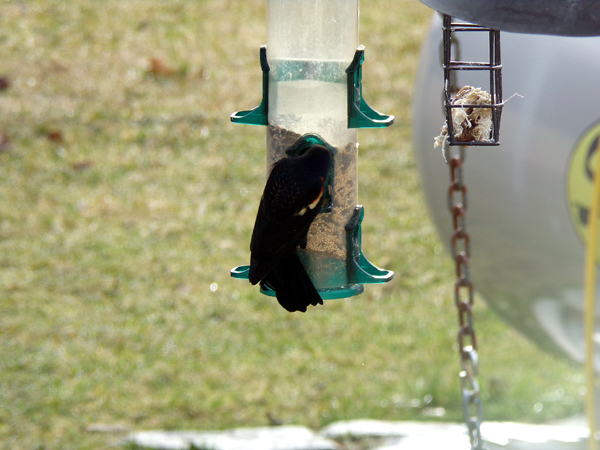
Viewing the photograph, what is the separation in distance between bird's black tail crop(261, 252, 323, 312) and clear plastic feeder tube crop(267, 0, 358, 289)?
0.70 feet

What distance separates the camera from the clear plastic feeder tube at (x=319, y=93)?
8.54 feet

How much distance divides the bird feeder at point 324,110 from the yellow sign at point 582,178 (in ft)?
5.71

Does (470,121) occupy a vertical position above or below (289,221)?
above

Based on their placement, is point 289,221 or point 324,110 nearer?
point 289,221

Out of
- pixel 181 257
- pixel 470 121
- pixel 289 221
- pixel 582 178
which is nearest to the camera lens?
pixel 470 121

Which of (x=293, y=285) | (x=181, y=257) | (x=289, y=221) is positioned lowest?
(x=181, y=257)

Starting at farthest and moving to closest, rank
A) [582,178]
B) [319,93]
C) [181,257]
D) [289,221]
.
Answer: [181,257], [582,178], [319,93], [289,221]

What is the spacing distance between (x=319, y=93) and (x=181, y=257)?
15.5ft

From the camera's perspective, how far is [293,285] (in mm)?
2445

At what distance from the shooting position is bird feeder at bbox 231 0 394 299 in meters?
2.60

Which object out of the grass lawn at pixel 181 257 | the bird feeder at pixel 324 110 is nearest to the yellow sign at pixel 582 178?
the bird feeder at pixel 324 110

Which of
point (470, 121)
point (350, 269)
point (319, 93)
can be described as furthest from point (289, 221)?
point (470, 121)

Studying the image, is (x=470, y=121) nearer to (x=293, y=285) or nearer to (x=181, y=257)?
(x=293, y=285)

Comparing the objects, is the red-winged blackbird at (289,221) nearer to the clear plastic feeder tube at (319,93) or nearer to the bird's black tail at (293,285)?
the bird's black tail at (293,285)
